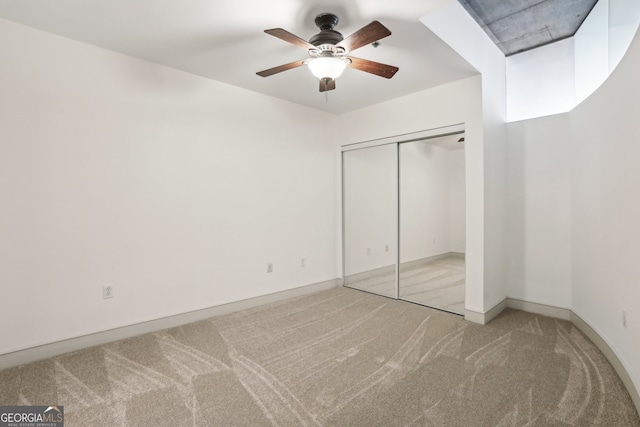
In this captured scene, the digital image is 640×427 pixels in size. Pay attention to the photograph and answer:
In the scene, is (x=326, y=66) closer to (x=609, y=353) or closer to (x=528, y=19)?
(x=528, y=19)

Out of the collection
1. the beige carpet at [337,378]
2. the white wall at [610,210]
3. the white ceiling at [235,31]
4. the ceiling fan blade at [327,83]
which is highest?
the white ceiling at [235,31]

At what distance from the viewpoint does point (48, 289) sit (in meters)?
2.42

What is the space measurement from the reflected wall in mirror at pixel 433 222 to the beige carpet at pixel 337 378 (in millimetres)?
626

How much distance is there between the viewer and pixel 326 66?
2180 mm

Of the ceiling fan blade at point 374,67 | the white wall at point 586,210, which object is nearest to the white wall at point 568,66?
the white wall at point 586,210

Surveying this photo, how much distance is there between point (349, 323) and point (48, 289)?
2617mm

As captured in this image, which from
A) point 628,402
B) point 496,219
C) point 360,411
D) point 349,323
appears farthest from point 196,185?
point 628,402

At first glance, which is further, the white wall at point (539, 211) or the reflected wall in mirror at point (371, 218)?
the reflected wall in mirror at point (371, 218)

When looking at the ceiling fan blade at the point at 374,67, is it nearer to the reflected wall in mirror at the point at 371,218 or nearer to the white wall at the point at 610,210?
the white wall at the point at 610,210

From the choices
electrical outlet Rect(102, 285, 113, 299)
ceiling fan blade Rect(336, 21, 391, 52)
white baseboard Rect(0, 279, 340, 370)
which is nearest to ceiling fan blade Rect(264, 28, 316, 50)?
ceiling fan blade Rect(336, 21, 391, 52)

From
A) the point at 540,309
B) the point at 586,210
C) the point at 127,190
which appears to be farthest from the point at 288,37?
the point at 540,309

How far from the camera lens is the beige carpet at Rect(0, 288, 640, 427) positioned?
5.82 feet

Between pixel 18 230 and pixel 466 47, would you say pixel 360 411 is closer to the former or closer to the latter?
pixel 18 230

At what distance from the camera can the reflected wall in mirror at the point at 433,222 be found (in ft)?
11.2
